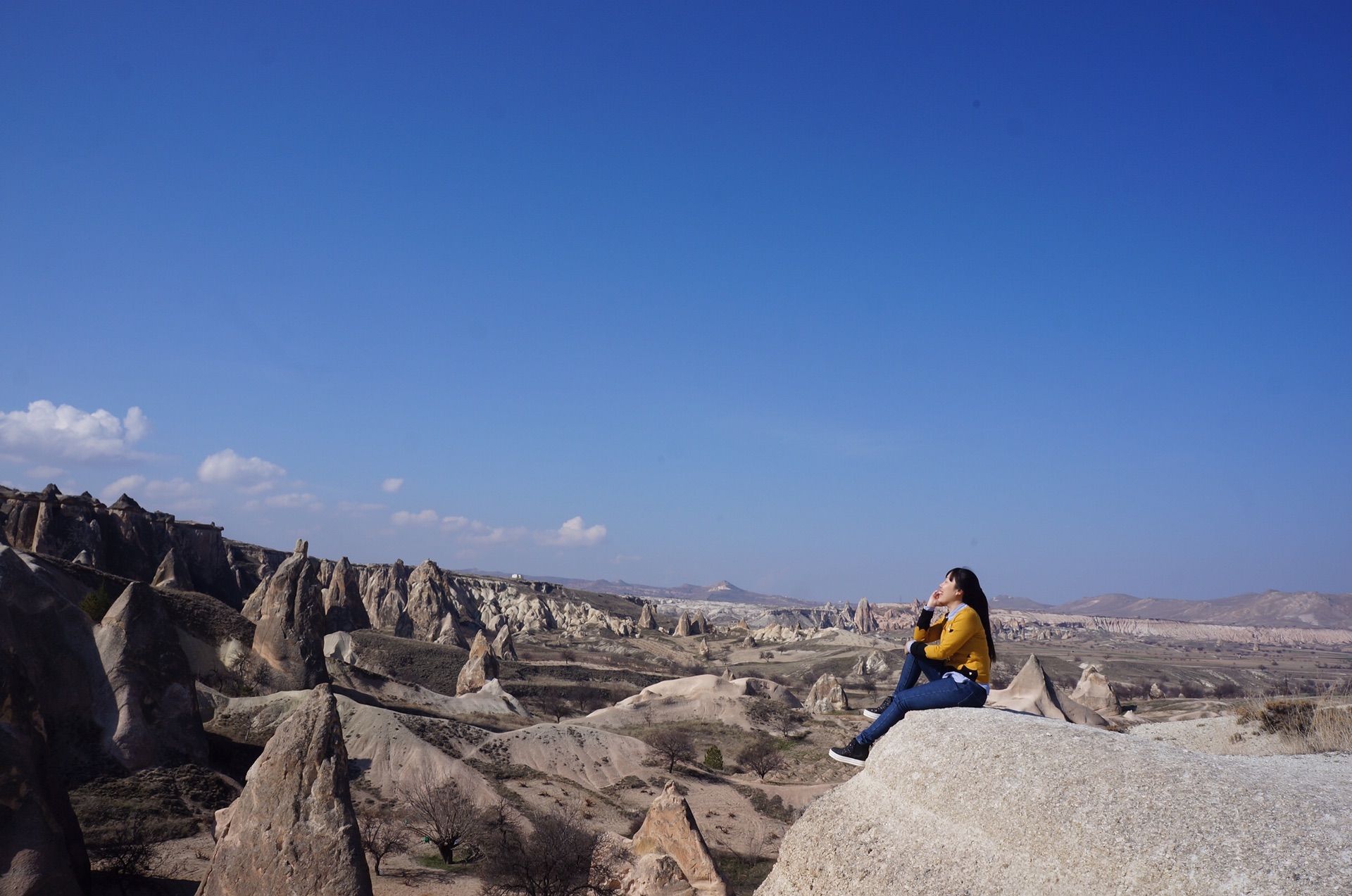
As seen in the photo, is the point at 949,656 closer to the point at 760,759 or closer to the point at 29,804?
the point at 29,804

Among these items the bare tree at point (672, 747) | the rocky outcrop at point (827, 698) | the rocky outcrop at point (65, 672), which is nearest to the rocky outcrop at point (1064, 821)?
the rocky outcrop at point (65, 672)

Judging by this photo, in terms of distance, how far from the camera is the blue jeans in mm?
6664

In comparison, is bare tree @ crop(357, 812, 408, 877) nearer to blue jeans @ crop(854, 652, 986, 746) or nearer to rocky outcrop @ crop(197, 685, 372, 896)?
rocky outcrop @ crop(197, 685, 372, 896)

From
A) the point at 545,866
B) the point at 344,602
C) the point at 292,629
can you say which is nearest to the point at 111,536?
the point at 344,602

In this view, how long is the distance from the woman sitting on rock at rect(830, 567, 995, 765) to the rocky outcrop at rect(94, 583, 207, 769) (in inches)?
725

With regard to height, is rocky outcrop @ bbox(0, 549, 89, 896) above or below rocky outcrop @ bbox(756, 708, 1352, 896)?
below

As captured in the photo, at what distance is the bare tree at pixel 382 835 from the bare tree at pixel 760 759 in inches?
715

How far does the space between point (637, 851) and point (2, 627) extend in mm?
14859

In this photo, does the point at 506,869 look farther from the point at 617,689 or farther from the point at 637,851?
the point at 617,689

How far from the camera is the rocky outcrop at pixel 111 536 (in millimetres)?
46781

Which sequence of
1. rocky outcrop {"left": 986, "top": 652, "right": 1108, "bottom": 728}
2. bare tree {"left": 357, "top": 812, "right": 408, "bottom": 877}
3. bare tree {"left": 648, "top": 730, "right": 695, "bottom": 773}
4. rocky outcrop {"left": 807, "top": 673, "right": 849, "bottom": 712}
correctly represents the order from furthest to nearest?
1. rocky outcrop {"left": 807, "top": 673, "right": 849, "bottom": 712}
2. rocky outcrop {"left": 986, "top": 652, "right": 1108, "bottom": 728}
3. bare tree {"left": 648, "top": 730, "right": 695, "bottom": 773}
4. bare tree {"left": 357, "top": 812, "right": 408, "bottom": 877}

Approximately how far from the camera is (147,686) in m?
19.3

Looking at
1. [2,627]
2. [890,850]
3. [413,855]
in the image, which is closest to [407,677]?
[413,855]

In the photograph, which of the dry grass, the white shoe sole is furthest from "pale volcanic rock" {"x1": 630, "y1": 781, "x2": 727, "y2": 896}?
the white shoe sole
